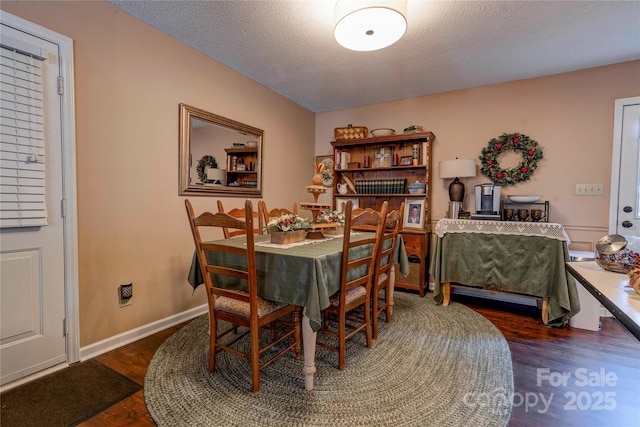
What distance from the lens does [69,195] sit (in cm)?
188

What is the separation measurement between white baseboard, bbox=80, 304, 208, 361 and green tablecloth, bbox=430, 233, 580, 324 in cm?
250

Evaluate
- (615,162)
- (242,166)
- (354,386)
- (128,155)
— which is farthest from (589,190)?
(128,155)

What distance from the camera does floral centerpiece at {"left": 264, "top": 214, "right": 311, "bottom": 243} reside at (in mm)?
1959

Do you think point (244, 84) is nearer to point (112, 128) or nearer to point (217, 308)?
point (112, 128)

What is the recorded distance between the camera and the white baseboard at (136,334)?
2.01m

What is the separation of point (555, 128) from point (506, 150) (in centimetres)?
49

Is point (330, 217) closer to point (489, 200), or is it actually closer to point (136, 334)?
point (136, 334)

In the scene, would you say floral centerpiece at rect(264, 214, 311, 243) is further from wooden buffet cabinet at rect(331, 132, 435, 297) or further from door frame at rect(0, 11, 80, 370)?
wooden buffet cabinet at rect(331, 132, 435, 297)

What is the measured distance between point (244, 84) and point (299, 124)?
112cm

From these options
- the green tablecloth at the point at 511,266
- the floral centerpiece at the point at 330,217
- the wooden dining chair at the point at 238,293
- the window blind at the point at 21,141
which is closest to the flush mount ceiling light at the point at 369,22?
the floral centerpiece at the point at 330,217

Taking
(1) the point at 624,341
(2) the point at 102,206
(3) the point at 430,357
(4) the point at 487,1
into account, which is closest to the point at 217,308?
(2) the point at 102,206

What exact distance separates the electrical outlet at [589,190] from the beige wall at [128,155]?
12.6 ft

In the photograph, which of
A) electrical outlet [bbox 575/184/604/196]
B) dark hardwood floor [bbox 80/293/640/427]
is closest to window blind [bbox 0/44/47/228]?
dark hardwood floor [bbox 80/293/640/427]

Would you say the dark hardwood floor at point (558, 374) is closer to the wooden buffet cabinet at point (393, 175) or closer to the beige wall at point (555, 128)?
the wooden buffet cabinet at point (393, 175)
